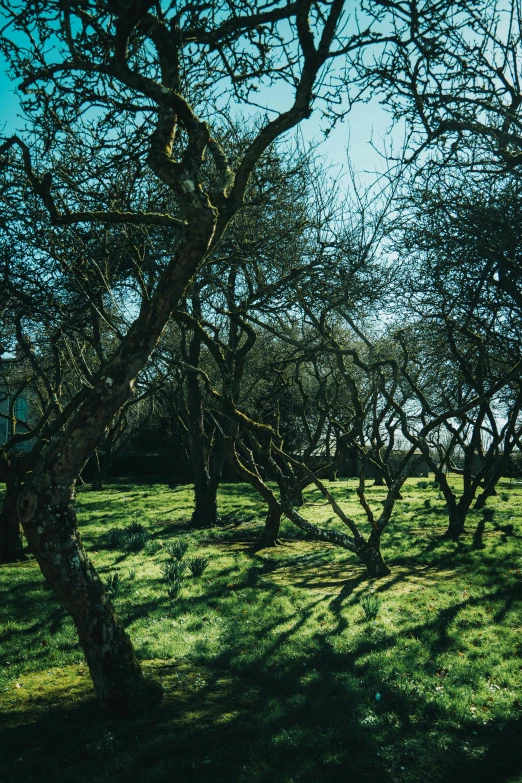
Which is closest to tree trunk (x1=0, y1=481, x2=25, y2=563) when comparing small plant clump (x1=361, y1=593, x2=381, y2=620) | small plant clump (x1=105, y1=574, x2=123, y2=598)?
small plant clump (x1=105, y1=574, x2=123, y2=598)

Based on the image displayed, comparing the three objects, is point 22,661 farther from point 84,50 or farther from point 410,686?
point 84,50

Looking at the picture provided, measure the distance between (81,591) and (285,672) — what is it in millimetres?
2457

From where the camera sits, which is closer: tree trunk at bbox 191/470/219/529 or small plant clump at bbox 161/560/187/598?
small plant clump at bbox 161/560/187/598

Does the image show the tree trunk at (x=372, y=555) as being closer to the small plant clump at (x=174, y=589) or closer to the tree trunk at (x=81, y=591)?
the small plant clump at (x=174, y=589)

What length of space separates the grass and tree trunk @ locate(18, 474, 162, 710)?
246mm

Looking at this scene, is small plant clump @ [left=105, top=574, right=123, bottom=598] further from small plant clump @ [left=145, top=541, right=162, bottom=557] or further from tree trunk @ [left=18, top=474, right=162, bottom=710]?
tree trunk @ [left=18, top=474, right=162, bottom=710]

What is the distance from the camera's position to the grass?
4.38 metres

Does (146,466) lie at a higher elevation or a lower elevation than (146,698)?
higher

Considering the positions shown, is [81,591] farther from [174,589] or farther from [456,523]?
[456,523]

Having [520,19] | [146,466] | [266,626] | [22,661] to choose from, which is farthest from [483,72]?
[146,466]

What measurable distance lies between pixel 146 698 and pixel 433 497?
1741cm

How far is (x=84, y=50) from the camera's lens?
20.5ft

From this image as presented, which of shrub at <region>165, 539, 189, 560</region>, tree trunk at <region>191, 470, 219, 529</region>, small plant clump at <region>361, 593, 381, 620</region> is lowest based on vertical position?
small plant clump at <region>361, 593, 381, 620</region>

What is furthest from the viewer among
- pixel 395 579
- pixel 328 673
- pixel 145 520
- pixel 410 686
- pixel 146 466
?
pixel 146 466
